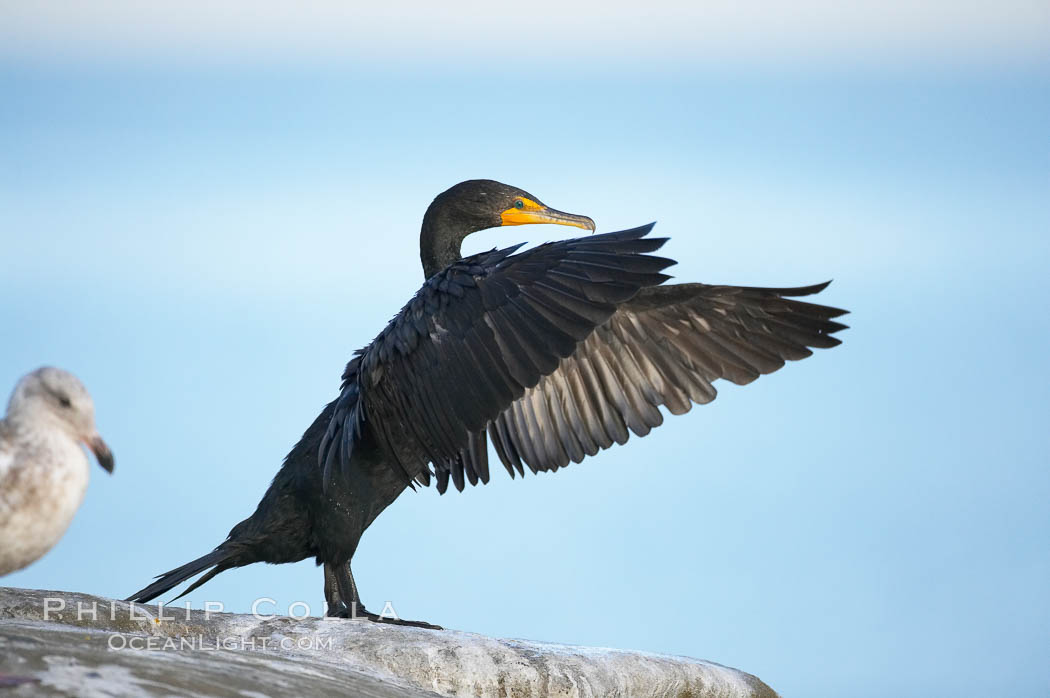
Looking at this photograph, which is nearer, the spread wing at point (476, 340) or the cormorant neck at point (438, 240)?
the spread wing at point (476, 340)

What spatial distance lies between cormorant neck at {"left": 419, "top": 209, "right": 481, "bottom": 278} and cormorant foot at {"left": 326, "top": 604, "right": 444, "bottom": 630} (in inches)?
66.7

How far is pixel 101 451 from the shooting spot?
9.77 ft

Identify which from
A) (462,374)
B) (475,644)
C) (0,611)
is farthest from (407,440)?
(0,611)

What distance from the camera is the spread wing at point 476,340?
4.37 m

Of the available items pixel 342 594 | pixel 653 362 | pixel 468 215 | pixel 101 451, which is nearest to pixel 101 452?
pixel 101 451

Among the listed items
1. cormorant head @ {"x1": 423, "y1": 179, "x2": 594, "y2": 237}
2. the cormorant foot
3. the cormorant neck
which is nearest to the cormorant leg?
the cormorant foot

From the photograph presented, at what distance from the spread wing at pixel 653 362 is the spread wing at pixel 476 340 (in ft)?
1.65

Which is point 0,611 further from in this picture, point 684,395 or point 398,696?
point 684,395

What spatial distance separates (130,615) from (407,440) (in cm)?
120

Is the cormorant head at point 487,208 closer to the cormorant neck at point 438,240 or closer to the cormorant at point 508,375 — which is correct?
the cormorant neck at point 438,240

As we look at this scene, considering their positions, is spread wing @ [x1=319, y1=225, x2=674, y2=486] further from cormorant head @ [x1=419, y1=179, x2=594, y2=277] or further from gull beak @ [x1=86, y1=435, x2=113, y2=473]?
gull beak @ [x1=86, y1=435, x2=113, y2=473]

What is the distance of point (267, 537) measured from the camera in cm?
487

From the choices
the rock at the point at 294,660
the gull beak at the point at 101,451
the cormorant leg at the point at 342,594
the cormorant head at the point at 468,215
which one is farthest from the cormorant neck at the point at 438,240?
the gull beak at the point at 101,451

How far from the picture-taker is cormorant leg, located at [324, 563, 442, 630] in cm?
472
